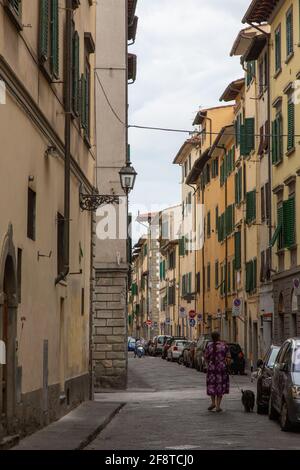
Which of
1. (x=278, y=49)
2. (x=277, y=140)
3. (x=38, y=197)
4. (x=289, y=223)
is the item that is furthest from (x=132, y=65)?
(x=38, y=197)

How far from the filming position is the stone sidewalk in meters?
15.1

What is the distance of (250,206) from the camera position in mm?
48375

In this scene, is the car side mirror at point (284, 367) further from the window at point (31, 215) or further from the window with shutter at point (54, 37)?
the window with shutter at point (54, 37)

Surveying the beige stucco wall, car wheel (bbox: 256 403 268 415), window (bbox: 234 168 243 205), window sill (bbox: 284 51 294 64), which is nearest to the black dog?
car wheel (bbox: 256 403 268 415)

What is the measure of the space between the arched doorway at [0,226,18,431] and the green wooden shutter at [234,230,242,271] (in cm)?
3895

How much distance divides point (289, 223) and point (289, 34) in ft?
21.3

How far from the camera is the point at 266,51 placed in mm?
43812

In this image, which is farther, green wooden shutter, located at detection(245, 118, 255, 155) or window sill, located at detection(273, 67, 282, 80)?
green wooden shutter, located at detection(245, 118, 255, 155)

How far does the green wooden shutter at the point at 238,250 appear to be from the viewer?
5377 centimetres

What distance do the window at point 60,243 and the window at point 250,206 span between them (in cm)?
2778

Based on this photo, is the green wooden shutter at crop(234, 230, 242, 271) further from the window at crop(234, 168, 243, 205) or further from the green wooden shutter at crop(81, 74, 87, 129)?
the green wooden shutter at crop(81, 74, 87, 129)

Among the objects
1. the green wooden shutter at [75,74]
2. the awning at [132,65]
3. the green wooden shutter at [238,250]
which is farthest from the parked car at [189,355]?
the green wooden shutter at [75,74]
